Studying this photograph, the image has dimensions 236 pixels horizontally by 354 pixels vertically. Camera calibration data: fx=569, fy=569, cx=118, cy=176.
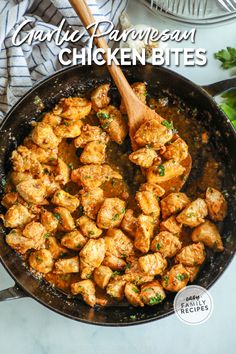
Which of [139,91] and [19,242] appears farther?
[139,91]

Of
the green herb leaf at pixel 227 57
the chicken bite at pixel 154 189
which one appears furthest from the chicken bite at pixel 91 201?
the green herb leaf at pixel 227 57

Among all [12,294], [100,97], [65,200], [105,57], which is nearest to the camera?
[12,294]

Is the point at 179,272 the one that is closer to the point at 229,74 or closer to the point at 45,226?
the point at 45,226

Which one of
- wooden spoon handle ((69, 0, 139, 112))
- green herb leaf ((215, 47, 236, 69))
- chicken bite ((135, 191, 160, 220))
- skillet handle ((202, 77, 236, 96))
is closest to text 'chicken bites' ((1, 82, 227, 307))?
chicken bite ((135, 191, 160, 220))

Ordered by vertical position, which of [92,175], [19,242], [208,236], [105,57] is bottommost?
[208,236]

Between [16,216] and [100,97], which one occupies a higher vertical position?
[100,97]

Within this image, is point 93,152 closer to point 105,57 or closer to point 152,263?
point 105,57

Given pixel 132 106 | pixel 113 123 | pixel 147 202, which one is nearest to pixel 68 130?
pixel 113 123
